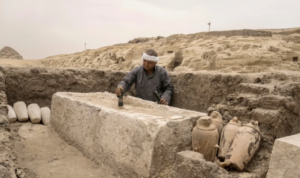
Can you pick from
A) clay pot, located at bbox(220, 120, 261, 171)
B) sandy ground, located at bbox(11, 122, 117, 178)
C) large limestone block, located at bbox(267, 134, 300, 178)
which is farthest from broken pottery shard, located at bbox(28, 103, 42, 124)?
large limestone block, located at bbox(267, 134, 300, 178)

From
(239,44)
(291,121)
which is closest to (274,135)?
(291,121)

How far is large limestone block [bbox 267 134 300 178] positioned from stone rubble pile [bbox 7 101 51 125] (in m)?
3.16

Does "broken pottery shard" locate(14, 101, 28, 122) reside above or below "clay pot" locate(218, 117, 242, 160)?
below

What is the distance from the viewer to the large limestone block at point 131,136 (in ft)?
6.56

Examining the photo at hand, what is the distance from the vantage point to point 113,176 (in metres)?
2.26

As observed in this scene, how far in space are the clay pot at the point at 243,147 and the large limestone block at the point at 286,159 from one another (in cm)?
25

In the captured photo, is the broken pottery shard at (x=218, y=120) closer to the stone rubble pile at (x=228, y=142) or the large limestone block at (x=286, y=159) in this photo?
the stone rubble pile at (x=228, y=142)

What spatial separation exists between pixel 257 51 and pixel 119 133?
20.3 feet

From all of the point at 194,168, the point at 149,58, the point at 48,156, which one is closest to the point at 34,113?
the point at 48,156

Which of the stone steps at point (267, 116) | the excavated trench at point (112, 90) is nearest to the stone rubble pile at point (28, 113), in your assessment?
the excavated trench at point (112, 90)

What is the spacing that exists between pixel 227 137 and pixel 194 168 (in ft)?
1.93

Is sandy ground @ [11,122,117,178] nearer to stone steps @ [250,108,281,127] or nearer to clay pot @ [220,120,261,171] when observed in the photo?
clay pot @ [220,120,261,171]

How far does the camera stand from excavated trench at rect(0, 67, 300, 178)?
7.60 ft

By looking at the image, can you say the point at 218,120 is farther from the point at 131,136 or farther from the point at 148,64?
the point at 148,64
